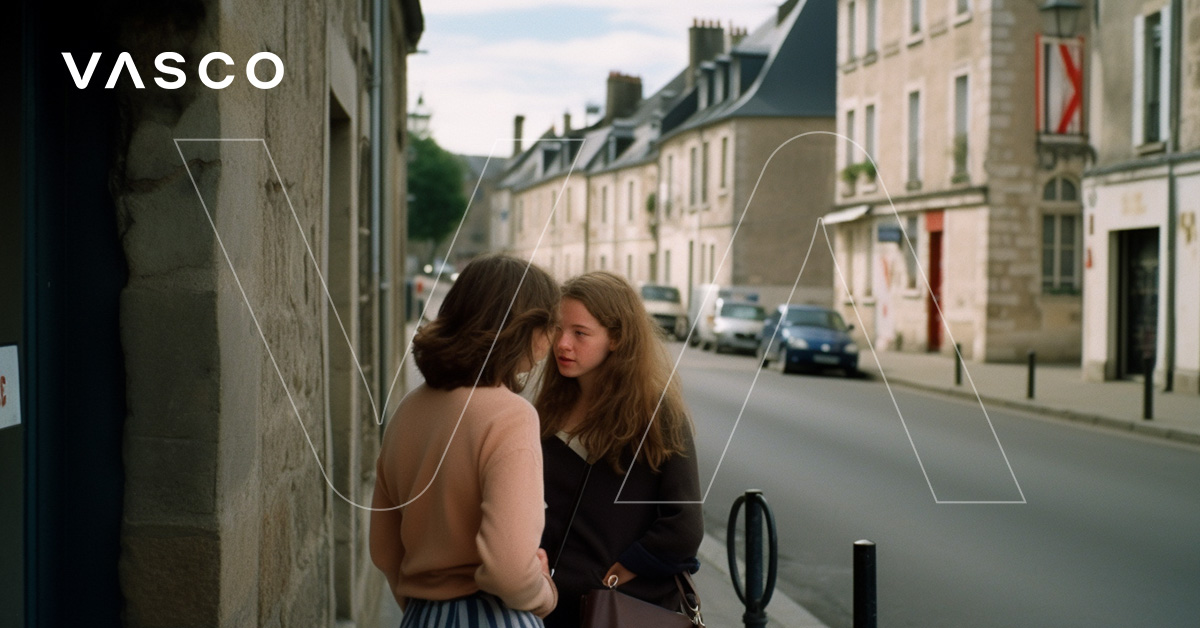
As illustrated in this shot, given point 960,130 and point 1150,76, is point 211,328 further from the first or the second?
point 960,130

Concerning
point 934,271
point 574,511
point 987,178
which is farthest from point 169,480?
point 934,271

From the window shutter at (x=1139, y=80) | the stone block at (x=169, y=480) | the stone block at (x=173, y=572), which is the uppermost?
the window shutter at (x=1139, y=80)

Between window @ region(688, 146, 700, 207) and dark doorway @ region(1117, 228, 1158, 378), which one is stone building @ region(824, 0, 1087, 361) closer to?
dark doorway @ region(1117, 228, 1158, 378)

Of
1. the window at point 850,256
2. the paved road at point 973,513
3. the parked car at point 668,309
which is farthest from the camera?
the parked car at point 668,309

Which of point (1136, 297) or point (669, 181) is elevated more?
point (669, 181)

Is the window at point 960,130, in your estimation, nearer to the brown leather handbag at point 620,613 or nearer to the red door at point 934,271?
the red door at point 934,271

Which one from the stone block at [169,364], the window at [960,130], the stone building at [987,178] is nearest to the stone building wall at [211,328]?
the stone block at [169,364]

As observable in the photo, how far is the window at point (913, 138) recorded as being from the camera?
2920 cm

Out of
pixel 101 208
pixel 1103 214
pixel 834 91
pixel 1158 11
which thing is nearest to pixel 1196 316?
pixel 1103 214

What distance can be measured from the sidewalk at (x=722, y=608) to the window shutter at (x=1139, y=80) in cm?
1514

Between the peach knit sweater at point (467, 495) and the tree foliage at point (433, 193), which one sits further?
the tree foliage at point (433, 193)

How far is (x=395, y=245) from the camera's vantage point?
983 cm

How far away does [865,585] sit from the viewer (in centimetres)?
341

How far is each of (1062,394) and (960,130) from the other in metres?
11.1
